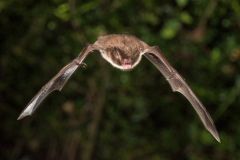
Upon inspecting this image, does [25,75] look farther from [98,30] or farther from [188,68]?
[188,68]

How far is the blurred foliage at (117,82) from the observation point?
10.2 feet

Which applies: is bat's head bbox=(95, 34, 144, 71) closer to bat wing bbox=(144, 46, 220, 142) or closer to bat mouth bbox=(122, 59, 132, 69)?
bat mouth bbox=(122, 59, 132, 69)

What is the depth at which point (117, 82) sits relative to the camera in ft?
11.5

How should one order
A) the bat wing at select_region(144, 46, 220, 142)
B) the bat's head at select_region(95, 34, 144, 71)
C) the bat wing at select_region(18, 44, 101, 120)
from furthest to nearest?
the bat's head at select_region(95, 34, 144, 71) → the bat wing at select_region(144, 46, 220, 142) → the bat wing at select_region(18, 44, 101, 120)

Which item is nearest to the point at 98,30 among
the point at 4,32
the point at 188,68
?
the point at 4,32

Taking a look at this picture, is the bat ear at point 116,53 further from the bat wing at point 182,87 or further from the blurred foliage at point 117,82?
the blurred foliage at point 117,82

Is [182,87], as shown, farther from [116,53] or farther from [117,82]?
[117,82]

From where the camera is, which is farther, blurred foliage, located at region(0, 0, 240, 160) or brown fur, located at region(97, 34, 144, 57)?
blurred foliage, located at region(0, 0, 240, 160)

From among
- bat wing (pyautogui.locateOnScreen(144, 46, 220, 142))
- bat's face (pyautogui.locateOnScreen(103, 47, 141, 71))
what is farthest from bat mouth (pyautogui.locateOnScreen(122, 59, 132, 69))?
bat wing (pyautogui.locateOnScreen(144, 46, 220, 142))

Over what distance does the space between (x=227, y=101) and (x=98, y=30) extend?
1.84m

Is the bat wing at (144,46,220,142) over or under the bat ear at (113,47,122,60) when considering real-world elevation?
under

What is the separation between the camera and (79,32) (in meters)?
3.02

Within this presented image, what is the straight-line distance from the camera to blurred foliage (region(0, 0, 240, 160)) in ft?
10.2

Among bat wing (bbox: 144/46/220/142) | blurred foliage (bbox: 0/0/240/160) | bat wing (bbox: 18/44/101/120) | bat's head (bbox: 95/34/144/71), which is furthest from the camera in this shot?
blurred foliage (bbox: 0/0/240/160)
